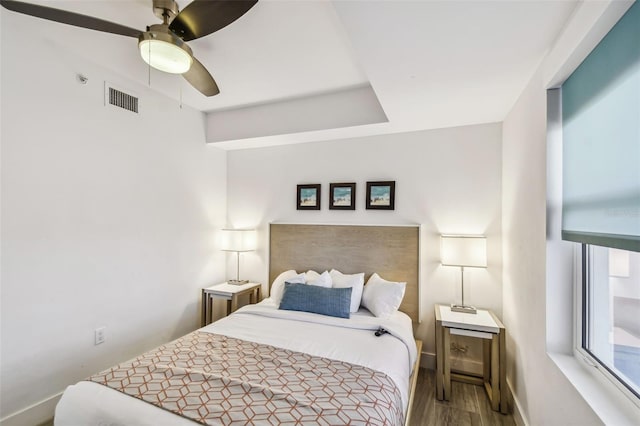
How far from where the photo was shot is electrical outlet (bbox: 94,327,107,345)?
7.42ft

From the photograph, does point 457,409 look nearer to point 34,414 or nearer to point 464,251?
point 464,251

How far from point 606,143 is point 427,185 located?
1.66 metres

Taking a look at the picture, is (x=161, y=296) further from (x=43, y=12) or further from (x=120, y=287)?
(x=43, y=12)

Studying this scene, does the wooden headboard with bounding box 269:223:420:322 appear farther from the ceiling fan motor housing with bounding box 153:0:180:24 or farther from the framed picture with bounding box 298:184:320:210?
the ceiling fan motor housing with bounding box 153:0:180:24

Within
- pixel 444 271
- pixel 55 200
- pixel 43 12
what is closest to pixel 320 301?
pixel 444 271

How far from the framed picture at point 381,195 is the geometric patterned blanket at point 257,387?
166 centimetres

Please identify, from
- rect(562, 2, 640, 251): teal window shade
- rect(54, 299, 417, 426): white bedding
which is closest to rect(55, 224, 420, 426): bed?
rect(54, 299, 417, 426): white bedding

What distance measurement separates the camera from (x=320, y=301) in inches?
99.3

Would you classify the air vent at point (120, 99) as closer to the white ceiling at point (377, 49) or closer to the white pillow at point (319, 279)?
the white ceiling at point (377, 49)

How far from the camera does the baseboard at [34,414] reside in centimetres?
181

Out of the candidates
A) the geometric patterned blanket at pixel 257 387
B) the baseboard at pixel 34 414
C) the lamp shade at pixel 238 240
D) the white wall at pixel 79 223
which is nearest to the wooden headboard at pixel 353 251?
the lamp shade at pixel 238 240

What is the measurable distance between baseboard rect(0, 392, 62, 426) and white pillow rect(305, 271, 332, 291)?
2.07 meters

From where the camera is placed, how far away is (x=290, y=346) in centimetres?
195

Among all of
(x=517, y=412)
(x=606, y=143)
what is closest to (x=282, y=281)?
(x=517, y=412)
